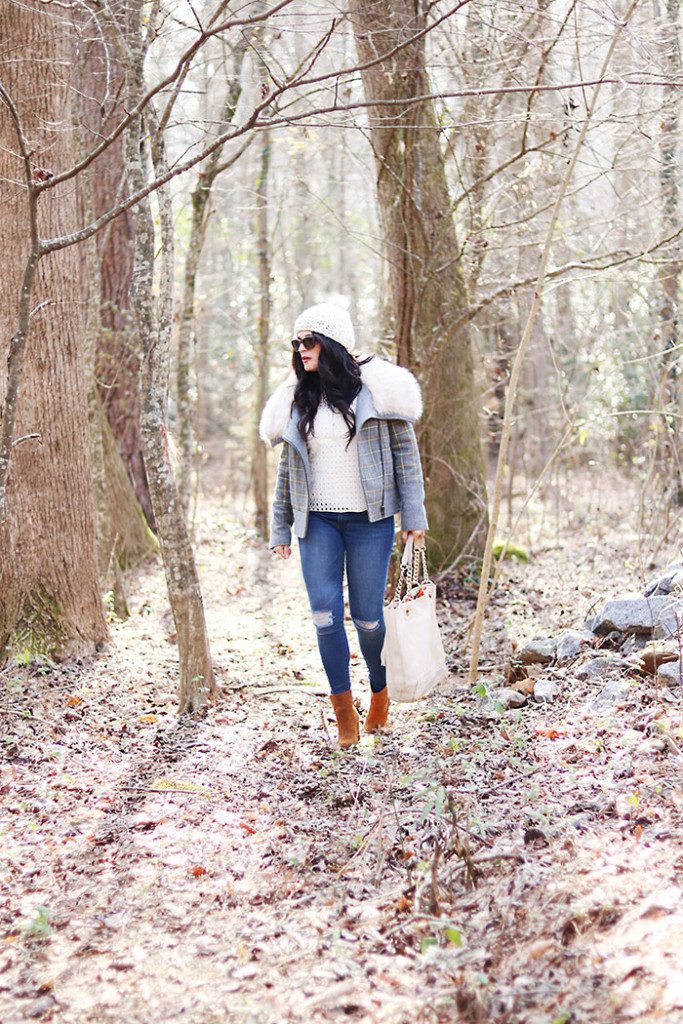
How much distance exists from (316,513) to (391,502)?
1.17ft

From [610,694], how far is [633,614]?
2.07 ft

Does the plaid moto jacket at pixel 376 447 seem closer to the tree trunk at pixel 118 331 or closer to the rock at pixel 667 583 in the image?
the rock at pixel 667 583

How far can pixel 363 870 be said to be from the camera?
3.37 m

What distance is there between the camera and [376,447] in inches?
179

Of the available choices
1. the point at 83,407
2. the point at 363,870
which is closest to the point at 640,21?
the point at 83,407

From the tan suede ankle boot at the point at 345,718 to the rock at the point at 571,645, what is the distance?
4.03ft

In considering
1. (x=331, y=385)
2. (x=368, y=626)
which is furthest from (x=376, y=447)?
(x=368, y=626)

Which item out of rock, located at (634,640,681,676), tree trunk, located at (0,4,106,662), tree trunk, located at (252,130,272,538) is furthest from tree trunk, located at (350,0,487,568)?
tree trunk, located at (252,130,272,538)

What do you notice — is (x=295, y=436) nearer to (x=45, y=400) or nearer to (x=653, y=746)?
(x=45, y=400)

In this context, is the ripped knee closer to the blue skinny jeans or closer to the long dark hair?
the blue skinny jeans

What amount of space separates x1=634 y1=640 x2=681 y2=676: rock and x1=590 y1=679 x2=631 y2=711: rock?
12 cm

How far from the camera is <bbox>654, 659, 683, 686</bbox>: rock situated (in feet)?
14.3

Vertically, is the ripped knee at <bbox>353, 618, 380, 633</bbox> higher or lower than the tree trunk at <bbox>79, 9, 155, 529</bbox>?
lower

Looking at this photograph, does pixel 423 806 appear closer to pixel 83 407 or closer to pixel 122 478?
pixel 83 407
